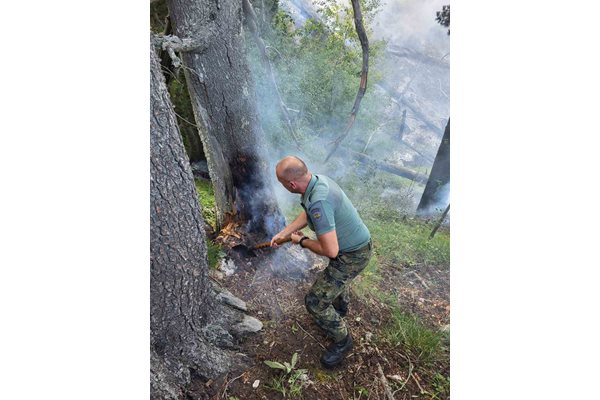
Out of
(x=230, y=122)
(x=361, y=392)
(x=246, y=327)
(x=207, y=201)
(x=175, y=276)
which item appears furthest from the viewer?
(x=230, y=122)

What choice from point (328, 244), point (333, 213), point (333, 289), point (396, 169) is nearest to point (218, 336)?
point (333, 289)

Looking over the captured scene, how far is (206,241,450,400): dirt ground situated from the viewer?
2.00 metres

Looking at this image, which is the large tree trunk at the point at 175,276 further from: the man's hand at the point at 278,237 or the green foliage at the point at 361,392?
the green foliage at the point at 361,392

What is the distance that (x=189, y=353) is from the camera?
201 cm

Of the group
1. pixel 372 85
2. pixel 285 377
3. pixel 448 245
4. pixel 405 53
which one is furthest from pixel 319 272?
pixel 405 53

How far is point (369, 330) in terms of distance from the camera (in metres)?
2.20

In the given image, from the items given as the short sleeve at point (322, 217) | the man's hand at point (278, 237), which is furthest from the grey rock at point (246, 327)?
the short sleeve at point (322, 217)

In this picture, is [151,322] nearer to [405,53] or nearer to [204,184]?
[204,184]

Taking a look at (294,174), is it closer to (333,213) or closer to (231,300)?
(333,213)

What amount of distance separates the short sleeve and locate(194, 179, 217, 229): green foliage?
64cm

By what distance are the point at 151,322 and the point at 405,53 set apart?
2056 mm

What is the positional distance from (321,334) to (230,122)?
1.39 meters

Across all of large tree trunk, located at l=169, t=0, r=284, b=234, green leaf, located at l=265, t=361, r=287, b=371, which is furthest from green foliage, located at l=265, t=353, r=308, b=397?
large tree trunk, located at l=169, t=0, r=284, b=234

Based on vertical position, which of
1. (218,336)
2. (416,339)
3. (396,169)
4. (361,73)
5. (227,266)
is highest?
(361,73)
